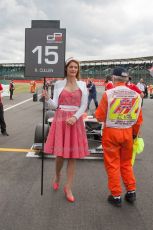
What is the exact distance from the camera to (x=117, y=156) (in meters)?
4.69

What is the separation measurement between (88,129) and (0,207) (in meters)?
3.75

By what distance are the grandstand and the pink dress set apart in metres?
44.1

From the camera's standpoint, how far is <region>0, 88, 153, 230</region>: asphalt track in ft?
13.2

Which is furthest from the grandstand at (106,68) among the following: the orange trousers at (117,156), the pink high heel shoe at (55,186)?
the orange trousers at (117,156)

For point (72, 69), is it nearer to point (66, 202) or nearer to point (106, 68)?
point (66, 202)

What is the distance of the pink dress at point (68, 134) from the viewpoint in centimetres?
471

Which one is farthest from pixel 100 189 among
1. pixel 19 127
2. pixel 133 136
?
pixel 19 127

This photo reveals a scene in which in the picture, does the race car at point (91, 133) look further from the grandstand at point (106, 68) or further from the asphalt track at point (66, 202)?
the grandstand at point (106, 68)

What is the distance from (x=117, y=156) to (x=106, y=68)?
72532mm

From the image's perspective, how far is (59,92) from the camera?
4.78 meters

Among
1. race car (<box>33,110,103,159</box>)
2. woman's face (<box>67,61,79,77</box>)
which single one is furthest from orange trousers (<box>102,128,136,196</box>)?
race car (<box>33,110,103,159</box>)

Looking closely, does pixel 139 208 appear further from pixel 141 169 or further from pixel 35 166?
pixel 35 166

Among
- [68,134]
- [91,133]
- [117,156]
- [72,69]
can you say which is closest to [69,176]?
[68,134]

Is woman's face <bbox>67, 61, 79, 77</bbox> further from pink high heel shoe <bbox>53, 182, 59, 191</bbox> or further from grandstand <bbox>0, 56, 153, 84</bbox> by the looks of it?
grandstand <bbox>0, 56, 153, 84</bbox>
